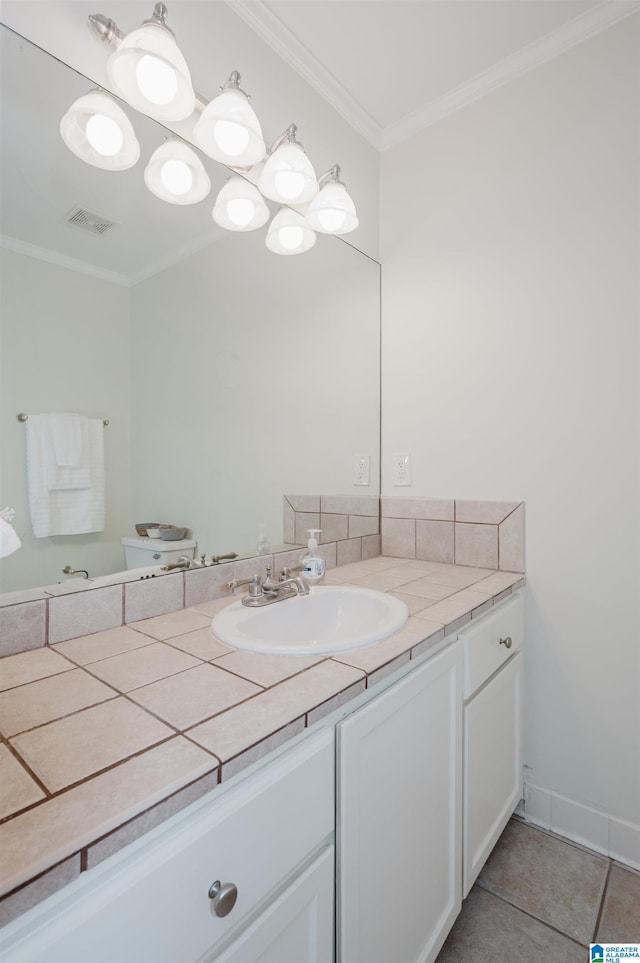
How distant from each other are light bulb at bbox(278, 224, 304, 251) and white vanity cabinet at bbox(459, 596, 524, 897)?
1307 mm

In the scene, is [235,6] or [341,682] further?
[235,6]

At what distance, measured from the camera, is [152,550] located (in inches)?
43.0

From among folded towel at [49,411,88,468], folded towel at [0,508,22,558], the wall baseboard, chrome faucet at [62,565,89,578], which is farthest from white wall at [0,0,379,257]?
the wall baseboard

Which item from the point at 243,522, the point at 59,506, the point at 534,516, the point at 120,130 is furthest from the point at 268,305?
the point at 534,516

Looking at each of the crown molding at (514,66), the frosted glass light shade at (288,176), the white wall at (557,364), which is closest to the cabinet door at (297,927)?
the white wall at (557,364)

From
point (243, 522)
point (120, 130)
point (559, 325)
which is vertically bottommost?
point (243, 522)

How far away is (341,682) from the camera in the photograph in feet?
2.38

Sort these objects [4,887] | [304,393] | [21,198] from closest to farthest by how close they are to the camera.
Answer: [4,887] → [21,198] → [304,393]

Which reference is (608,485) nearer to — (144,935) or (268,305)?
(268,305)

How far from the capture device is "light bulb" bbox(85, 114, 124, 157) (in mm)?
971

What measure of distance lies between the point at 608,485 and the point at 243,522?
1106 mm

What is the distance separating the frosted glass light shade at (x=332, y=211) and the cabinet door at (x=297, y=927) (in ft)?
5.44

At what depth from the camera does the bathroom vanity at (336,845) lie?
1.47ft

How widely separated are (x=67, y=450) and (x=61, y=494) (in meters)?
0.09
